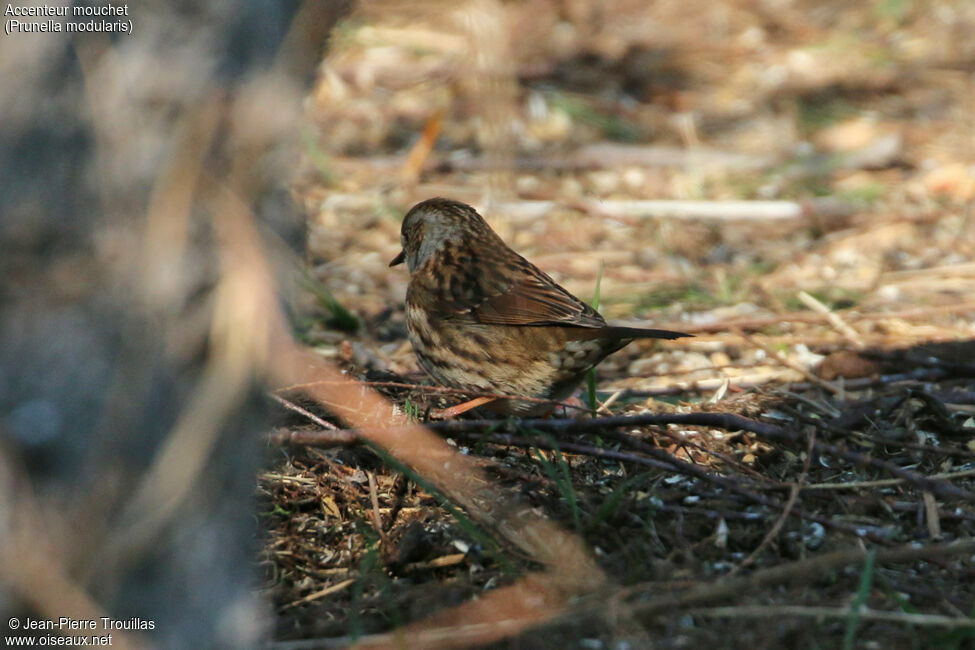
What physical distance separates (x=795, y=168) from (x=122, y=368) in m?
5.67

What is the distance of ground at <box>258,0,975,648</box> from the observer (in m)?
2.63

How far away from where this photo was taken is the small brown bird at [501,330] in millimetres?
3746

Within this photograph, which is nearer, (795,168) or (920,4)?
(795,168)

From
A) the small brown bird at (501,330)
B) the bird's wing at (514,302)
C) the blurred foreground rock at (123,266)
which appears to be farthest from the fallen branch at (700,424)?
the blurred foreground rock at (123,266)

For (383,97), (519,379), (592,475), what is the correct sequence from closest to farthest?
(592,475)
(519,379)
(383,97)

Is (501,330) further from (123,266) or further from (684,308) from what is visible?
(123,266)

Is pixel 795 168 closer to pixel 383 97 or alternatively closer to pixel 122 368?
pixel 383 97

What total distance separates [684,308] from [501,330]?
4.69 ft

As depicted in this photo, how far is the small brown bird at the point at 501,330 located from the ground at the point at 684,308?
0.59ft

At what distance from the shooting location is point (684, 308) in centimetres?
503

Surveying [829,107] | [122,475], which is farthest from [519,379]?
[829,107]

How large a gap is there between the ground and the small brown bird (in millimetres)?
181

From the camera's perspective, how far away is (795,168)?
6676mm

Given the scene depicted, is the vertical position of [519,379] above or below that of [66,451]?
below
